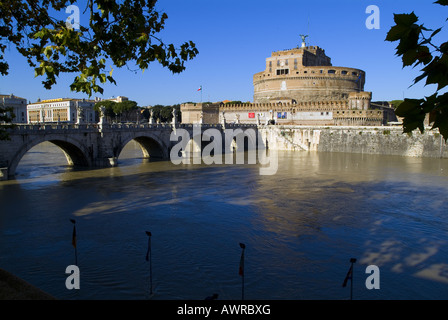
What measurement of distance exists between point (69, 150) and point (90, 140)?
2500mm

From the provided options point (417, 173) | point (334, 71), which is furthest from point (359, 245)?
point (334, 71)

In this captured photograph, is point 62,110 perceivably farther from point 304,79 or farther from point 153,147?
point 153,147

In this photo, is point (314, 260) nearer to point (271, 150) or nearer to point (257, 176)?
point (257, 176)

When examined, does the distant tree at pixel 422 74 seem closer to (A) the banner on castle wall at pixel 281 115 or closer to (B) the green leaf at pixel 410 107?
(B) the green leaf at pixel 410 107

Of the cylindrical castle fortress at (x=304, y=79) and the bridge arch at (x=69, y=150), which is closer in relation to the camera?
the bridge arch at (x=69, y=150)

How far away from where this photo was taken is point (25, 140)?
29.4 metres

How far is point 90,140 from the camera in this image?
3544 centimetres

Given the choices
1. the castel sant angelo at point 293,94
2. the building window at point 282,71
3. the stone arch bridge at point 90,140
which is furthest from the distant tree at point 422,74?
the building window at point 282,71

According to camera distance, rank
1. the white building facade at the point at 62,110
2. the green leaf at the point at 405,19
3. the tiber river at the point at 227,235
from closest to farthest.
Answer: the green leaf at the point at 405,19, the tiber river at the point at 227,235, the white building facade at the point at 62,110

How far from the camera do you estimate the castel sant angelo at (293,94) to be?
68.2 meters

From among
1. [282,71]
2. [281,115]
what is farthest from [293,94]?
[281,115]

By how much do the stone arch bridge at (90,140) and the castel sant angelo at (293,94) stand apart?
2519 cm

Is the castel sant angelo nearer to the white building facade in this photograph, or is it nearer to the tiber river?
the tiber river
